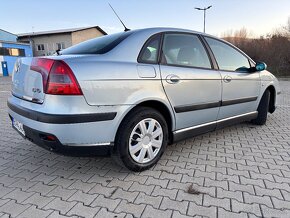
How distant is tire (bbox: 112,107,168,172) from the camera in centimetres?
250

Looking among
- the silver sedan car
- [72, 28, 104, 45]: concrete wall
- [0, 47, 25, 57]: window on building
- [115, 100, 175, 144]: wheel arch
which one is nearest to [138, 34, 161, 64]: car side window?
the silver sedan car

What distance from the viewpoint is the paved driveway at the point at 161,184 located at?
6.81 feet

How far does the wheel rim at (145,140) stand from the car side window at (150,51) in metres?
0.64

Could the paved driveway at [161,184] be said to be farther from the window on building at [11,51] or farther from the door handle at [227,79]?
the window on building at [11,51]

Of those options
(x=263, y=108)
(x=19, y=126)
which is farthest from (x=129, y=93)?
(x=263, y=108)

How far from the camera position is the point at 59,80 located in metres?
2.17

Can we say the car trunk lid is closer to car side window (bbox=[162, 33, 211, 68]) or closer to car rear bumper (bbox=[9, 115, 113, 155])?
car rear bumper (bbox=[9, 115, 113, 155])

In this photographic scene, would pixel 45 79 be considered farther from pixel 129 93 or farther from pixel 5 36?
pixel 5 36

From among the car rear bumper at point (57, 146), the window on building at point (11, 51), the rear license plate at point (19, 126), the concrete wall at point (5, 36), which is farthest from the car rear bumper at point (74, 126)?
the concrete wall at point (5, 36)

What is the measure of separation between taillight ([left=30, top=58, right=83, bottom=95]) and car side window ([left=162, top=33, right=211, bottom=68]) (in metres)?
1.07

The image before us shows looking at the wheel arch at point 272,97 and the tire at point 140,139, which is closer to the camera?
the tire at point 140,139

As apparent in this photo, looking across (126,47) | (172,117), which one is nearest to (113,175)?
(172,117)

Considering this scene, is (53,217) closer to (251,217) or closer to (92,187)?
(92,187)

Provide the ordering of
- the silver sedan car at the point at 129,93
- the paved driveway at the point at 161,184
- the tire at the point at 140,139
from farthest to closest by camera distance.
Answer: the tire at the point at 140,139, the silver sedan car at the point at 129,93, the paved driveway at the point at 161,184
